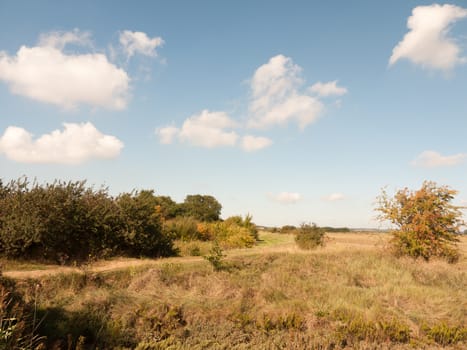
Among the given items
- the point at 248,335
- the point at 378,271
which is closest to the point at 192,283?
the point at 248,335

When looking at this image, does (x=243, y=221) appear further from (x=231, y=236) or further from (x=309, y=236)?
(x=309, y=236)

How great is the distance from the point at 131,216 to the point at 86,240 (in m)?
2.24

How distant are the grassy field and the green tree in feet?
86.2

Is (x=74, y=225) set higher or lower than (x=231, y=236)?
higher

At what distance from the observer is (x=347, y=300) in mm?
9375

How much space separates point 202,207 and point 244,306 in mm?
32616

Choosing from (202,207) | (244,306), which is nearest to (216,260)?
(244,306)

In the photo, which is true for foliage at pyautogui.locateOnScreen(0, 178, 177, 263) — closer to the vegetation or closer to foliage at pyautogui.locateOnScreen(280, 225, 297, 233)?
the vegetation

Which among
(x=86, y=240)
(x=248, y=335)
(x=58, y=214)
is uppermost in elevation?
(x=58, y=214)

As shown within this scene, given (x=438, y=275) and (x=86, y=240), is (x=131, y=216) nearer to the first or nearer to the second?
(x=86, y=240)

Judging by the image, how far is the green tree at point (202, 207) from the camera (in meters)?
39.5

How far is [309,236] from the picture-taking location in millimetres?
20812

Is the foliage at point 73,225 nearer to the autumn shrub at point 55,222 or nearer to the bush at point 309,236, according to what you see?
the autumn shrub at point 55,222

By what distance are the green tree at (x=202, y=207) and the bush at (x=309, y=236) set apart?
19523 mm
